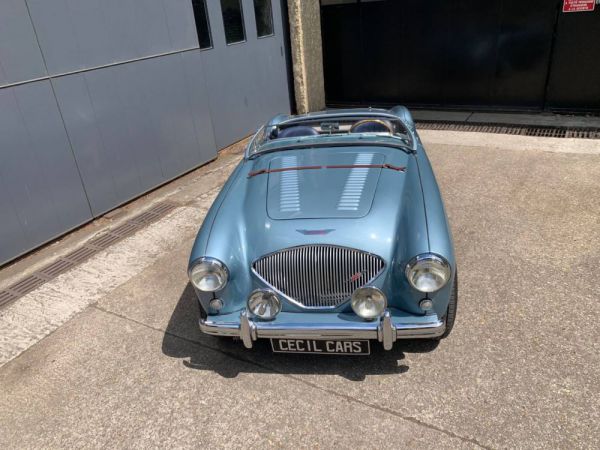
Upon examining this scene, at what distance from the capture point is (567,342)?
3.29 m

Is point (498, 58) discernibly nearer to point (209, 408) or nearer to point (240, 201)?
point (240, 201)

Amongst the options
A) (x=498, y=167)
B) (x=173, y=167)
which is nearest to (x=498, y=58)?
(x=498, y=167)

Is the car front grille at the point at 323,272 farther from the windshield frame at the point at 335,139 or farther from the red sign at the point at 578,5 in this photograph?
the red sign at the point at 578,5

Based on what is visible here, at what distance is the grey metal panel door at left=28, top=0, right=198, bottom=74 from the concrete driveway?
2.61 metres

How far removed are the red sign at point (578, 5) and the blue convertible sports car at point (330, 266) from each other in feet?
21.3

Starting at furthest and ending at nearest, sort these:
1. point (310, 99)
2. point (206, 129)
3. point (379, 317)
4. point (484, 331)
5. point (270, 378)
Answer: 1. point (310, 99)
2. point (206, 129)
3. point (484, 331)
4. point (270, 378)
5. point (379, 317)

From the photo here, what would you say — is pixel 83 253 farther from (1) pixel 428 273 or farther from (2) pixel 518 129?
(2) pixel 518 129

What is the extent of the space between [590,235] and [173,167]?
560 centimetres

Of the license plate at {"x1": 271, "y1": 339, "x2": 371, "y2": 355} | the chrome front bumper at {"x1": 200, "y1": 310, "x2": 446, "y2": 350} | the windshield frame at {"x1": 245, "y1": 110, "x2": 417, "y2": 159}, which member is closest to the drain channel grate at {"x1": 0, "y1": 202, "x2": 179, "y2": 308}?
the windshield frame at {"x1": 245, "y1": 110, "x2": 417, "y2": 159}

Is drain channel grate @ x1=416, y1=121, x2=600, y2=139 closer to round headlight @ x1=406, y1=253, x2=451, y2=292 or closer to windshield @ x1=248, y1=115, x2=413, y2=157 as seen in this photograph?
windshield @ x1=248, y1=115, x2=413, y2=157

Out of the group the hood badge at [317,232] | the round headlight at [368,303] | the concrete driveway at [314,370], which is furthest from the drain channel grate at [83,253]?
the round headlight at [368,303]

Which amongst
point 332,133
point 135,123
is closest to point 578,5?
point 332,133

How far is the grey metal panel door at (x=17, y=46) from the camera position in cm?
477

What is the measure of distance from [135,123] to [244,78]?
2833mm
